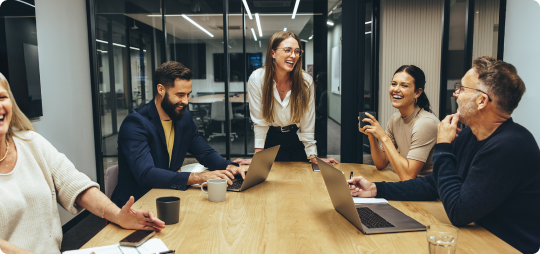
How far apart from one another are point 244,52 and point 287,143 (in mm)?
2606

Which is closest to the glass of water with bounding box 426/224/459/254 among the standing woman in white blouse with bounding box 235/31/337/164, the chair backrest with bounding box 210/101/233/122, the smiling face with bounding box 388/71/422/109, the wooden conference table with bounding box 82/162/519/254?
the wooden conference table with bounding box 82/162/519/254

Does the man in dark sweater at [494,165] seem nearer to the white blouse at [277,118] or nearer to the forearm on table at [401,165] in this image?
the forearm on table at [401,165]

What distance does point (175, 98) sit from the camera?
6.63 feet

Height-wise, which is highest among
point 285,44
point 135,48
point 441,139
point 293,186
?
point 135,48

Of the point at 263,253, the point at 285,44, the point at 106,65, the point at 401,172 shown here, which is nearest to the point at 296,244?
the point at 263,253

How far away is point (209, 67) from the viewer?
4.90m

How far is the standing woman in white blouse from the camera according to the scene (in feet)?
7.65

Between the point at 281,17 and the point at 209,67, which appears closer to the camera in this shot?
the point at 281,17

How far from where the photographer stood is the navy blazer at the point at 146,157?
1703mm

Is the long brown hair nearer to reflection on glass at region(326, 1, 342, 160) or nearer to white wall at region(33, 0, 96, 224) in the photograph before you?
reflection on glass at region(326, 1, 342, 160)

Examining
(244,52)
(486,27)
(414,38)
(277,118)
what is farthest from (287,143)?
(414,38)

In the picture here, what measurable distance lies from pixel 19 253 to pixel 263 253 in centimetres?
74

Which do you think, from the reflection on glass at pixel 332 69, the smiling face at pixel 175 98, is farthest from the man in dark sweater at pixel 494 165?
the reflection on glass at pixel 332 69

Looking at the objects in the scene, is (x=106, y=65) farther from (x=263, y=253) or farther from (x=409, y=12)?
(x=409, y=12)
